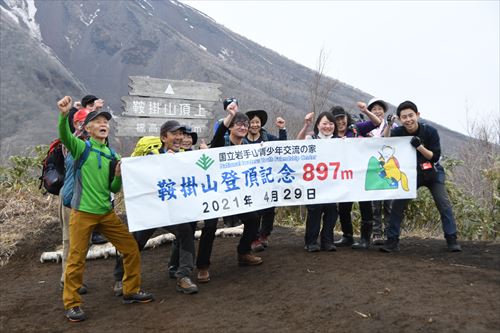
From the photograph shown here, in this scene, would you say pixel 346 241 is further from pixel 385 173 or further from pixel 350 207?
pixel 385 173

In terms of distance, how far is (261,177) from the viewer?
5.68m

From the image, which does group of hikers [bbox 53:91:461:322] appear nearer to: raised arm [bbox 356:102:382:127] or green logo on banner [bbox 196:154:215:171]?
raised arm [bbox 356:102:382:127]

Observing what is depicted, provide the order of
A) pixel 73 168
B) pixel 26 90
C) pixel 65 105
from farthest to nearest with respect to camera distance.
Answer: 1. pixel 26 90
2. pixel 73 168
3. pixel 65 105

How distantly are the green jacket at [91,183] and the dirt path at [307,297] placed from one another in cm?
102

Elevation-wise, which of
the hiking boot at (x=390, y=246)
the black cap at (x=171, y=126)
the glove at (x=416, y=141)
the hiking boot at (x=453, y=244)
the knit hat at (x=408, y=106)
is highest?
the knit hat at (x=408, y=106)

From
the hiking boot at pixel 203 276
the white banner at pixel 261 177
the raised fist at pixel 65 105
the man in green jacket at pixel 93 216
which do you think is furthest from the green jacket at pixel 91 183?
the hiking boot at pixel 203 276

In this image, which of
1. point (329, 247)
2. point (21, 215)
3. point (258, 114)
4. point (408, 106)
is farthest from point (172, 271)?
point (21, 215)

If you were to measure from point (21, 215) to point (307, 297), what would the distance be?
21.0 ft

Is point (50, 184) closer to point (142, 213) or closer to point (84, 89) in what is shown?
point (142, 213)

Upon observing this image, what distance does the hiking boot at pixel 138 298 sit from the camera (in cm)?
488

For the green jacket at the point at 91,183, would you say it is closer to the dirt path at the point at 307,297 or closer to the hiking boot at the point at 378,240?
the dirt path at the point at 307,297

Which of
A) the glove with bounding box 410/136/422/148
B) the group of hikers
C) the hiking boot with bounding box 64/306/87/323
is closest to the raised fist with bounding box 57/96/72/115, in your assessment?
the group of hikers

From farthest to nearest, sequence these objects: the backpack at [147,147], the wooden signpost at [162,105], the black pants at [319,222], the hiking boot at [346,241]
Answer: the wooden signpost at [162,105] → the hiking boot at [346,241] → the black pants at [319,222] → the backpack at [147,147]

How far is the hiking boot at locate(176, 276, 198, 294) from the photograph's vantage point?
4949mm
